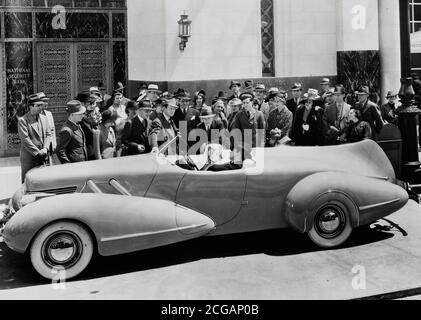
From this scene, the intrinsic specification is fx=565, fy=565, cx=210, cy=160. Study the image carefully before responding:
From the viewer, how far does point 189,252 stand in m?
6.70

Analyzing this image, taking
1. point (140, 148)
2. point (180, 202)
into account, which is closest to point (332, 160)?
point (180, 202)

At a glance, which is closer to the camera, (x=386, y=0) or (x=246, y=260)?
(x=246, y=260)

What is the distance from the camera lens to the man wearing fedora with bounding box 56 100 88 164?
7.64 m

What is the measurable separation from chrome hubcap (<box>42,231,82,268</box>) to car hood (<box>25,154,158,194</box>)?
0.64m

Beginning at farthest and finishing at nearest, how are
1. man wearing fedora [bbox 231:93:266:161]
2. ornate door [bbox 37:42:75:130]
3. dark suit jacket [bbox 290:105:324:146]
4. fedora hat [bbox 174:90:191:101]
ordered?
ornate door [bbox 37:42:75:130] < fedora hat [bbox 174:90:191:101] < dark suit jacket [bbox 290:105:324:146] < man wearing fedora [bbox 231:93:266:161]

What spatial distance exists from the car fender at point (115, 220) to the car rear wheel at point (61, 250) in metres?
0.08

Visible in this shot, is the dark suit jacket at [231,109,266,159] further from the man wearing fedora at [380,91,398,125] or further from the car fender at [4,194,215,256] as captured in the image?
the man wearing fedora at [380,91,398,125]

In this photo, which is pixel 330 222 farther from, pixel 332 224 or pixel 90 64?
pixel 90 64

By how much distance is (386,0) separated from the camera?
1491cm

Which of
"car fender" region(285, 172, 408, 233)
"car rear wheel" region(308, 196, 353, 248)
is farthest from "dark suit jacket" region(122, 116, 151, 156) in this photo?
"car rear wheel" region(308, 196, 353, 248)

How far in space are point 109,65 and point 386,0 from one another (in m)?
7.47
